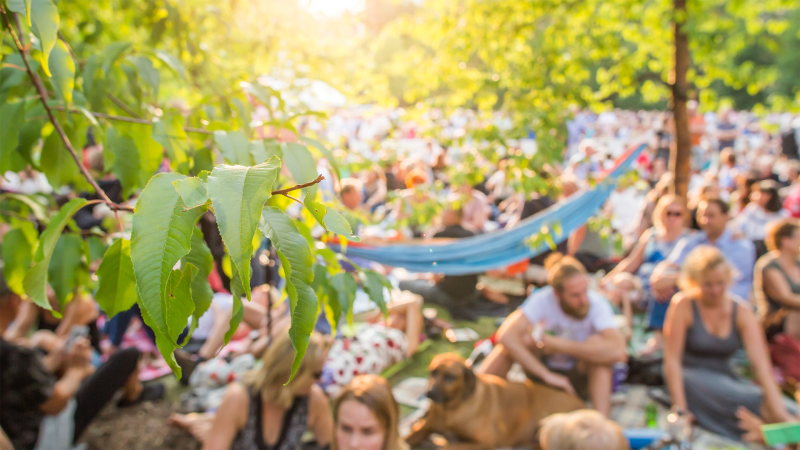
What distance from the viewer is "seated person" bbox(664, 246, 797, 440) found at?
286 cm

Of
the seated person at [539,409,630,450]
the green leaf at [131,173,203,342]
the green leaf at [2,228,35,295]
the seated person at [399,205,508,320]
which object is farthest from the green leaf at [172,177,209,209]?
the seated person at [399,205,508,320]

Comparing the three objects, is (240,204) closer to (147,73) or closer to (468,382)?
(147,73)

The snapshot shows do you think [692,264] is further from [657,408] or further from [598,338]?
[657,408]

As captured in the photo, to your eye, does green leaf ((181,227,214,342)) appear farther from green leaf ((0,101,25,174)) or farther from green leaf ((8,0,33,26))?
green leaf ((0,101,25,174))

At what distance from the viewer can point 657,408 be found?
126 inches

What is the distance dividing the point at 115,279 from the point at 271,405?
1624 millimetres

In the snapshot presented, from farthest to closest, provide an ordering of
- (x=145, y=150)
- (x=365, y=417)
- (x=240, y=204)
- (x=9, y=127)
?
(x=365, y=417), (x=145, y=150), (x=9, y=127), (x=240, y=204)

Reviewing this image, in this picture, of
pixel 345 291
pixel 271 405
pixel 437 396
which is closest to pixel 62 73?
pixel 345 291

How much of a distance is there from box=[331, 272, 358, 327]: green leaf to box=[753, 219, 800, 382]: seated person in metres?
3.35

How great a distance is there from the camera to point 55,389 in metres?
2.51

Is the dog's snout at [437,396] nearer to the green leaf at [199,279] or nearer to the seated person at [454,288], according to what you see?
the green leaf at [199,279]

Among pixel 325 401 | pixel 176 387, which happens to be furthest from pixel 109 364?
pixel 325 401

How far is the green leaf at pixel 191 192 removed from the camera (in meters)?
0.50

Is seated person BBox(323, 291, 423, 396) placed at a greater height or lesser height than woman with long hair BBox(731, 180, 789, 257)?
lesser
